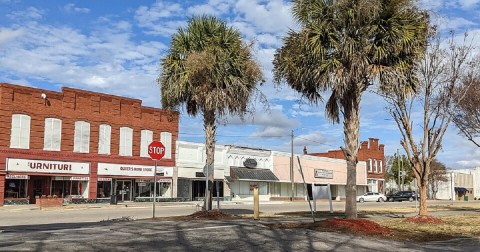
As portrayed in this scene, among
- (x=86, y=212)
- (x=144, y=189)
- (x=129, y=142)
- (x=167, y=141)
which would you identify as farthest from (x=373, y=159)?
(x=86, y=212)

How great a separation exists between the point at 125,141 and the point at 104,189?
462 cm

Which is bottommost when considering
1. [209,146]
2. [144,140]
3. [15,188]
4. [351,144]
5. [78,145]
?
[15,188]

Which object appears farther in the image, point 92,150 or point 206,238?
point 92,150

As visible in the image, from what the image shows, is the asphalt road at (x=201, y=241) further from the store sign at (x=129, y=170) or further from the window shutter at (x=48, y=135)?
the store sign at (x=129, y=170)

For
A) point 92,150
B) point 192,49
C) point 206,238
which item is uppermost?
point 192,49

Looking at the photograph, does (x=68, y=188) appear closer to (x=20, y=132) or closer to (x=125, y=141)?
(x=20, y=132)

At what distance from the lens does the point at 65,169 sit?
4125cm

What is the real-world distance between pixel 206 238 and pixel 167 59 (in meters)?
10.6

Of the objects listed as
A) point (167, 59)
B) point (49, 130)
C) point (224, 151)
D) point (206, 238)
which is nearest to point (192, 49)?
point (167, 59)

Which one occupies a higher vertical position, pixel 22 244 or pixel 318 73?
pixel 318 73

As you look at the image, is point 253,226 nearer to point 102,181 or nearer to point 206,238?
point 206,238

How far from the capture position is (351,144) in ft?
55.8

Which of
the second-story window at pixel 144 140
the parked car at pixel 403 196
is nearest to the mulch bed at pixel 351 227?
the second-story window at pixel 144 140

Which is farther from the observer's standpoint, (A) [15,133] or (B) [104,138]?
(B) [104,138]
